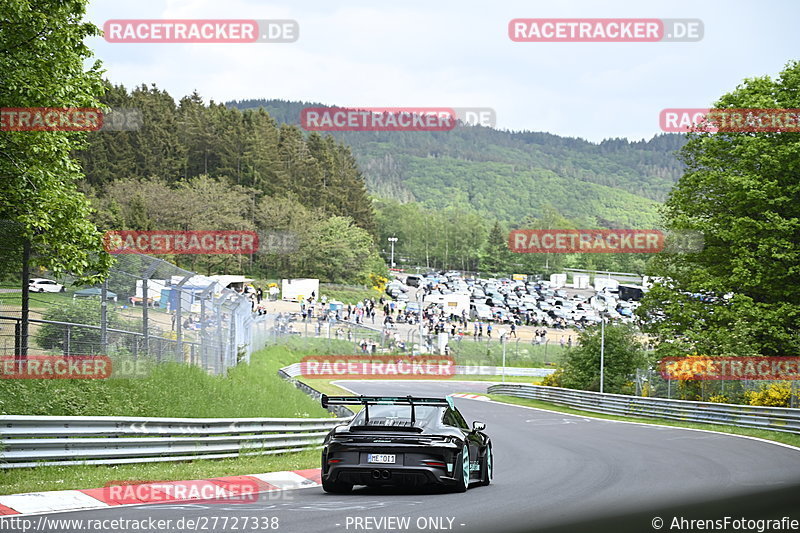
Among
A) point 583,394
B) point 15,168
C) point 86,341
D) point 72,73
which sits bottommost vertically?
point 583,394

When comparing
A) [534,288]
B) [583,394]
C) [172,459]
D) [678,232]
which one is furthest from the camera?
[534,288]

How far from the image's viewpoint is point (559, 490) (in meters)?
12.3

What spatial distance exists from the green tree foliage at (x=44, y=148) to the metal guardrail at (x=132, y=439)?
12.5 ft

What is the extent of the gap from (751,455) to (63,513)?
1501 cm

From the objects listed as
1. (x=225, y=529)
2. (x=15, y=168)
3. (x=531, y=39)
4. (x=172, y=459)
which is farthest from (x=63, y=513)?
(x=531, y=39)

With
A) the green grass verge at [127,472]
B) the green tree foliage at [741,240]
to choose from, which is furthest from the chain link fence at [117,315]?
Answer: the green tree foliage at [741,240]

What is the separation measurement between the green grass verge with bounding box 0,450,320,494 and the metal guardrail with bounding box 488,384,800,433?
1615 centimetres

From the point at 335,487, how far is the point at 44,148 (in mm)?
10413

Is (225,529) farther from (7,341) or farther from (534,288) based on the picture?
(534,288)

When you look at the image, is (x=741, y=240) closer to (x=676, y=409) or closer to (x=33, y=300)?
(x=676, y=409)

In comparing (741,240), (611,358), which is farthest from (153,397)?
(611,358)

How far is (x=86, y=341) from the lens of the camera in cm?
1658

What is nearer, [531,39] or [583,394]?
[531,39]

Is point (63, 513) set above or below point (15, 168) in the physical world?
below
